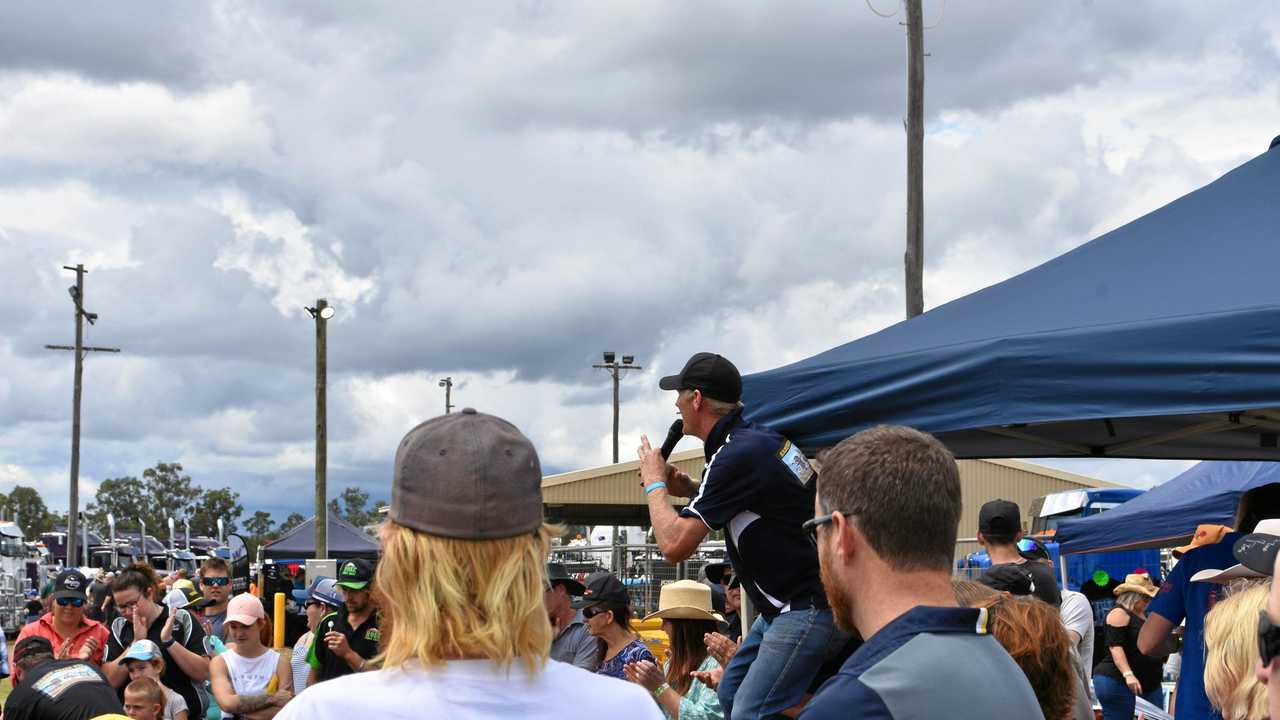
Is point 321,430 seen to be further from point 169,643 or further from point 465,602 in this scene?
point 465,602

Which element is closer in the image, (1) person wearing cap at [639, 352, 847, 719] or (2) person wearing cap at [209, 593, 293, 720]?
(1) person wearing cap at [639, 352, 847, 719]

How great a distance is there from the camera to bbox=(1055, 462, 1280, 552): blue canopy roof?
38.0 ft

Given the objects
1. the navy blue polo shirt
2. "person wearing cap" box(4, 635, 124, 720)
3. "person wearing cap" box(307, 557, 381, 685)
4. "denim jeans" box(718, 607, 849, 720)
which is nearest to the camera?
"denim jeans" box(718, 607, 849, 720)

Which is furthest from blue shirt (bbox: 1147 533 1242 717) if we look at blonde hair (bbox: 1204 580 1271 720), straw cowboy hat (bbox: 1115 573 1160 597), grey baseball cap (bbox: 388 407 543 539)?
straw cowboy hat (bbox: 1115 573 1160 597)

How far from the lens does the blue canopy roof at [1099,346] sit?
4.59 meters

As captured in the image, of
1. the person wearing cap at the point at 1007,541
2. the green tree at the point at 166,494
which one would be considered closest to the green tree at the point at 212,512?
the green tree at the point at 166,494

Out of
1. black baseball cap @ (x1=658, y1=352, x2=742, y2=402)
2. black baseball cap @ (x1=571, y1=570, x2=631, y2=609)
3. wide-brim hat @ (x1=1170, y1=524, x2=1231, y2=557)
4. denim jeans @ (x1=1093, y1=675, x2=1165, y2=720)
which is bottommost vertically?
denim jeans @ (x1=1093, y1=675, x2=1165, y2=720)

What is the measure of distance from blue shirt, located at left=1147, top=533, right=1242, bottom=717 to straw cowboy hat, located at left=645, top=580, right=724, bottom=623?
8.15 ft

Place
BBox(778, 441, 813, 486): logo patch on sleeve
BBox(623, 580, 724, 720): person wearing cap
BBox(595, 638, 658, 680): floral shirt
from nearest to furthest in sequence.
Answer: BBox(778, 441, 813, 486): logo patch on sleeve → BBox(623, 580, 724, 720): person wearing cap → BBox(595, 638, 658, 680): floral shirt

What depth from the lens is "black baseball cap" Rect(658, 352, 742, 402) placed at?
4781 mm

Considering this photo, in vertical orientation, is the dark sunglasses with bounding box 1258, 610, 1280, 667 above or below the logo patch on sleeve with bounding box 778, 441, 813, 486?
below

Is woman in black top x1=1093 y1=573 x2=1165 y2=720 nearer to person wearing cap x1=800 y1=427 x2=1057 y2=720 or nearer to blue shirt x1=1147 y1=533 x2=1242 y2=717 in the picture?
blue shirt x1=1147 y1=533 x2=1242 y2=717

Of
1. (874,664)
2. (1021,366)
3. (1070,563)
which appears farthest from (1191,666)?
(1070,563)

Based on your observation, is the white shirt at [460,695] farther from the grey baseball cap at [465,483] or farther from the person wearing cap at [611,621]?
the person wearing cap at [611,621]
